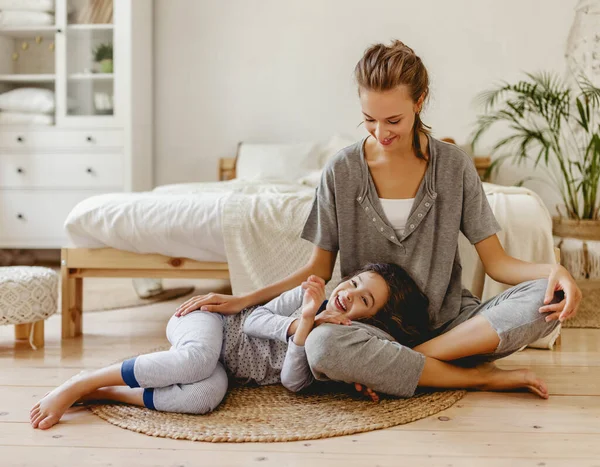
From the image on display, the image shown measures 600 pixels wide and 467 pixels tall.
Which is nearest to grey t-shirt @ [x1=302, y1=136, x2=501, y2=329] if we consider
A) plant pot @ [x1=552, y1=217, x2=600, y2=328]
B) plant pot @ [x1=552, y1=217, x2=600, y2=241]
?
plant pot @ [x1=552, y1=217, x2=600, y2=328]

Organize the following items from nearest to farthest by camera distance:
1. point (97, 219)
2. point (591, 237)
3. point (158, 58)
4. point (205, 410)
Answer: point (205, 410) < point (97, 219) < point (591, 237) < point (158, 58)

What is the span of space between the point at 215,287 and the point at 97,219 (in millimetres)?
1255

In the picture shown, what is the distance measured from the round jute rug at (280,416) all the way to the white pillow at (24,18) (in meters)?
3.09

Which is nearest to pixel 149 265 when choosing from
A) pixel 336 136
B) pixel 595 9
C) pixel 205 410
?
pixel 205 410

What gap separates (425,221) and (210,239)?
842mm

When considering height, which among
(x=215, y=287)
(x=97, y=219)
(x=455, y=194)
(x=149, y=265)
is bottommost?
(x=215, y=287)

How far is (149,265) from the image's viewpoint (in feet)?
8.59

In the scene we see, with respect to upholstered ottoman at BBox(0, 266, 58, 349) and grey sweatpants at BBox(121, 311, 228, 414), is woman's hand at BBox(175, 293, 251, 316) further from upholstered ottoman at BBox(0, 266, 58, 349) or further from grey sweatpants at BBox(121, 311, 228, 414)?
upholstered ottoman at BBox(0, 266, 58, 349)

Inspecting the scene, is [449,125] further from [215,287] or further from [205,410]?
[205,410]

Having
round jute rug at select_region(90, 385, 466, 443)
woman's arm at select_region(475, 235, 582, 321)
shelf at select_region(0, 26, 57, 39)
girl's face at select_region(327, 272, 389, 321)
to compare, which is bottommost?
round jute rug at select_region(90, 385, 466, 443)

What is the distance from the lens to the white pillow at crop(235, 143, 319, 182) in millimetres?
4035

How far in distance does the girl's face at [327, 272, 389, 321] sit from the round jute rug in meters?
0.22

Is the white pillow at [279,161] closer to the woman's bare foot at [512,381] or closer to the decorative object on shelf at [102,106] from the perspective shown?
the decorative object on shelf at [102,106]

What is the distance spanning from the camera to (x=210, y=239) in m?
2.54
